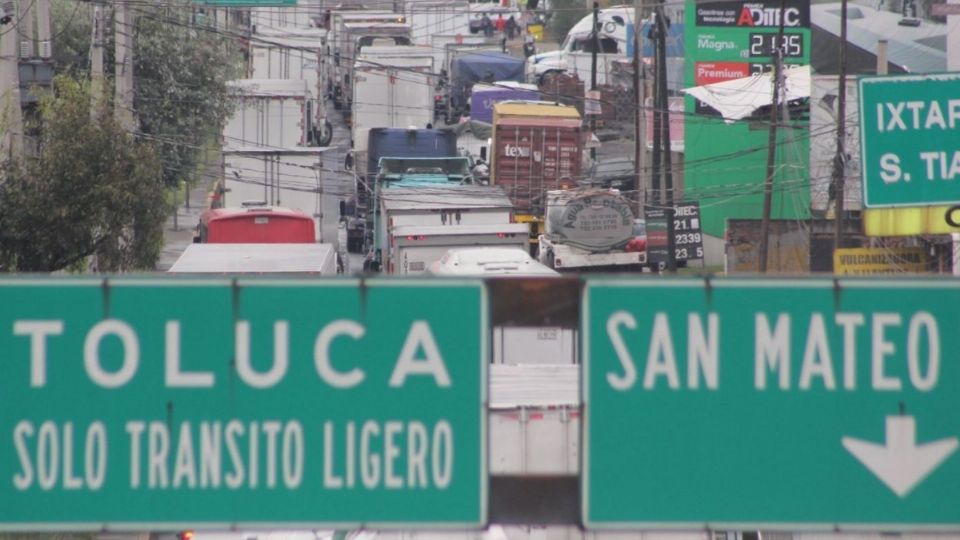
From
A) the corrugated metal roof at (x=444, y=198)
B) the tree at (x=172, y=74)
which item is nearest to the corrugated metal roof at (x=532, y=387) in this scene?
the corrugated metal roof at (x=444, y=198)

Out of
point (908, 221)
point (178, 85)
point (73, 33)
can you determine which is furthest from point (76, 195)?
point (73, 33)

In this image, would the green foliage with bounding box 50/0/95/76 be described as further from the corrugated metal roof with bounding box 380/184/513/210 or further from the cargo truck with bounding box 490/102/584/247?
the cargo truck with bounding box 490/102/584/247

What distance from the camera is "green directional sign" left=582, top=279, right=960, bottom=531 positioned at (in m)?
4.38

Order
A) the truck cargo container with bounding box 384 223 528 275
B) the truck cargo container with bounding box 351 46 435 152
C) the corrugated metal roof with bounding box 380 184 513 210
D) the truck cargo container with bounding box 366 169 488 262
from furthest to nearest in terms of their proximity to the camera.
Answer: the truck cargo container with bounding box 351 46 435 152 → the corrugated metal roof with bounding box 380 184 513 210 → the truck cargo container with bounding box 366 169 488 262 → the truck cargo container with bounding box 384 223 528 275

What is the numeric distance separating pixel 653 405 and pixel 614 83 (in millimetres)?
53369

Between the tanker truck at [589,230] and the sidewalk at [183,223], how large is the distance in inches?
303

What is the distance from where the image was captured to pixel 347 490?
4332 mm

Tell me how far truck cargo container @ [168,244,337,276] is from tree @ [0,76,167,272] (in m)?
0.95

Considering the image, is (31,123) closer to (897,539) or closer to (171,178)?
(171,178)

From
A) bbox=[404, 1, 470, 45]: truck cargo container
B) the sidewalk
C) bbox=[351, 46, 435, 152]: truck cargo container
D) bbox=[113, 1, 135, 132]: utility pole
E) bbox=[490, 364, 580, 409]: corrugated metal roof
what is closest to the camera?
bbox=[490, 364, 580, 409]: corrugated metal roof

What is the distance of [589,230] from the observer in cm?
2831

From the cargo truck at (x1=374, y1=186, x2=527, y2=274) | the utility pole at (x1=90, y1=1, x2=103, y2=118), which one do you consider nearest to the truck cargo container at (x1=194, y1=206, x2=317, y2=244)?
the cargo truck at (x1=374, y1=186, x2=527, y2=274)

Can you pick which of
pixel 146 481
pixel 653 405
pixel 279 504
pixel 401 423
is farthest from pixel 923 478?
pixel 146 481

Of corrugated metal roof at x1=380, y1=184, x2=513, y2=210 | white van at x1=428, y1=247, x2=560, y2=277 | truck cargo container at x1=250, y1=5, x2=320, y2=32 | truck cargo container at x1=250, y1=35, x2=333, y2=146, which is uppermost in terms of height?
truck cargo container at x1=250, y1=5, x2=320, y2=32
